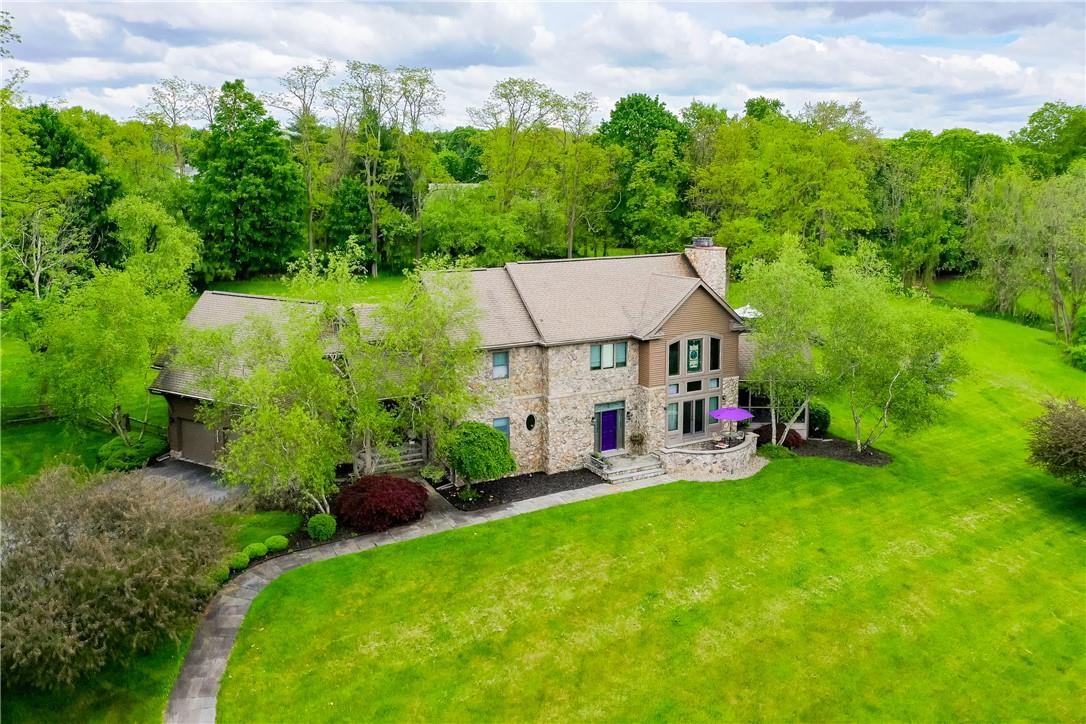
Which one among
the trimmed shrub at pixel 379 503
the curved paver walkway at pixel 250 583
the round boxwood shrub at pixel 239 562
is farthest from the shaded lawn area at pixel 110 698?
the trimmed shrub at pixel 379 503

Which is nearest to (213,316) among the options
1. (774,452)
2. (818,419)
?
(774,452)

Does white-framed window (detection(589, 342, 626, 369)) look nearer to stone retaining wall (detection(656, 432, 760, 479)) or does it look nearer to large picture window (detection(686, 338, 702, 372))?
large picture window (detection(686, 338, 702, 372))

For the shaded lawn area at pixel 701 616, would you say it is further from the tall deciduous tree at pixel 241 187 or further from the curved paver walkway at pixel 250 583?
the tall deciduous tree at pixel 241 187

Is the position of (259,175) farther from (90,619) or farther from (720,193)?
(90,619)

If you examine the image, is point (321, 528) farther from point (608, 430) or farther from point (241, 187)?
point (241, 187)

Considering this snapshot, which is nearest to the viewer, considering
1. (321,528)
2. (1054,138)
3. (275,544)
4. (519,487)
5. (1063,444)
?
(275,544)

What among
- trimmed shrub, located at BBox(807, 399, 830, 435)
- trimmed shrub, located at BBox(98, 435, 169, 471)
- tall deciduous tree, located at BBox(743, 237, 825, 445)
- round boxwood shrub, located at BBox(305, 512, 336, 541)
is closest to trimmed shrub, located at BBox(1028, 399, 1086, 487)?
trimmed shrub, located at BBox(807, 399, 830, 435)

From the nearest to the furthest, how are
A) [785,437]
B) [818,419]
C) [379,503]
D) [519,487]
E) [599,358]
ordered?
[379,503] < [519,487] < [599,358] < [785,437] < [818,419]
